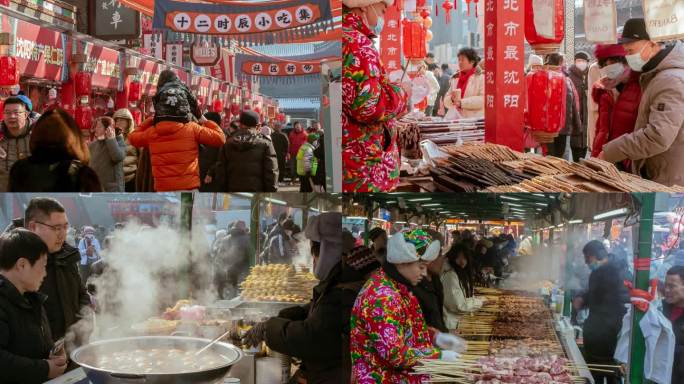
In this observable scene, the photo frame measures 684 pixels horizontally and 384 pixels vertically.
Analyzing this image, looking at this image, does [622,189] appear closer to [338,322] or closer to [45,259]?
[338,322]

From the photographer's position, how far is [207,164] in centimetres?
320

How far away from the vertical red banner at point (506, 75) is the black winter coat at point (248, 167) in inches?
113

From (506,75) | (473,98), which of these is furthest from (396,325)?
(473,98)

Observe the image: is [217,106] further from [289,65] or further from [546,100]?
[546,100]

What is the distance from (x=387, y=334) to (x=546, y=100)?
3.91m

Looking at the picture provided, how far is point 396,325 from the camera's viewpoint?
8.66 ft

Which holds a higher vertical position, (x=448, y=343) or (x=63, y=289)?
(x=63, y=289)

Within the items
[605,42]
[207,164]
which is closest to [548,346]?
[207,164]

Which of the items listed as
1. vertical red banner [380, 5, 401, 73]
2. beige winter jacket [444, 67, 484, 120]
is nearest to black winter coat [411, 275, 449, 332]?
beige winter jacket [444, 67, 484, 120]

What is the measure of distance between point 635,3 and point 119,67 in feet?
10.5

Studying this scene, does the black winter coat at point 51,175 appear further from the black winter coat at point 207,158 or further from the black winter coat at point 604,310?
the black winter coat at point 604,310

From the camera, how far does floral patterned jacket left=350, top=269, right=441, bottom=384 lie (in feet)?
8.65

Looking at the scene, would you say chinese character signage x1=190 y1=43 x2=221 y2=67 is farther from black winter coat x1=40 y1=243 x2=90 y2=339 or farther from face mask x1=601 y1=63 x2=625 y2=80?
face mask x1=601 y1=63 x2=625 y2=80

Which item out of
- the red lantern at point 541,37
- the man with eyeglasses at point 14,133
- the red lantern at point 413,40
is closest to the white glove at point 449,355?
the man with eyeglasses at point 14,133
